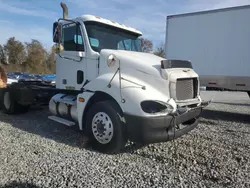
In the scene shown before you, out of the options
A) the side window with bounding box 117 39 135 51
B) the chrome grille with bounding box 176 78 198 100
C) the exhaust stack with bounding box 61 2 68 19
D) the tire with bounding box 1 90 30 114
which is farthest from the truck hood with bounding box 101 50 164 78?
the tire with bounding box 1 90 30 114

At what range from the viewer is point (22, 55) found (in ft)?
172

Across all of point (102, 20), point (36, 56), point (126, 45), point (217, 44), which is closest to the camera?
point (102, 20)

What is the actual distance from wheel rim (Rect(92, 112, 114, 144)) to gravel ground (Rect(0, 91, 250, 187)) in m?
0.32

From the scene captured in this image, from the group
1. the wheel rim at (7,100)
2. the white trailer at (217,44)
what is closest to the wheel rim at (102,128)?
the wheel rim at (7,100)

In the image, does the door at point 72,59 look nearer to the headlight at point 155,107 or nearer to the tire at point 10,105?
the headlight at point 155,107

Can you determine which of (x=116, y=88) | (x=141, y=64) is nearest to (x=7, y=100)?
(x=116, y=88)

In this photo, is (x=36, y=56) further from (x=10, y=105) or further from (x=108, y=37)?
(x=108, y=37)

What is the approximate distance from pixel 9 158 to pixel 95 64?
2.39m

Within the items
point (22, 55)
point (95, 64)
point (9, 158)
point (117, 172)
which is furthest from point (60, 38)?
point (22, 55)

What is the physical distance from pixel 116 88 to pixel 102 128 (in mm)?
801

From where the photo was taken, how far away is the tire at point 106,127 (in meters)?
4.24

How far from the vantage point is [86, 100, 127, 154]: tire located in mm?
4238

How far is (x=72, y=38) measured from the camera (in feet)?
18.4

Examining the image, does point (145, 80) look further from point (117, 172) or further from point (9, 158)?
point (9, 158)
